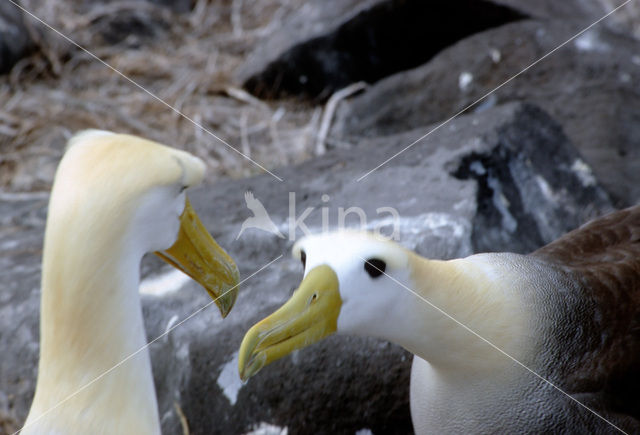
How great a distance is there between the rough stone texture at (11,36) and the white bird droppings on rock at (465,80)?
3.28 meters

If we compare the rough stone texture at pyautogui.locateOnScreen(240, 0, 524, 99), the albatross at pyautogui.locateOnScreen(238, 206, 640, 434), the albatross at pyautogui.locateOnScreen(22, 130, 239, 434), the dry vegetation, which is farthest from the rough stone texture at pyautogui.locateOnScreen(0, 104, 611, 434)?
the rough stone texture at pyautogui.locateOnScreen(240, 0, 524, 99)

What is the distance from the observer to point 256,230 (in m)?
3.06

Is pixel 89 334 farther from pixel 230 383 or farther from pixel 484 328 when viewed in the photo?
pixel 484 328

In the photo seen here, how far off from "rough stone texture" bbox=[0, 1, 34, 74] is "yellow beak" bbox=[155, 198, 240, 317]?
160 inches

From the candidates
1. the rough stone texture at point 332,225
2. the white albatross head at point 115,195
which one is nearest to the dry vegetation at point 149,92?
the rough stone texture at point 332,225

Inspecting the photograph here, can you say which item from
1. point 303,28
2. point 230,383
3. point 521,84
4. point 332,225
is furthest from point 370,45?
point 230,383

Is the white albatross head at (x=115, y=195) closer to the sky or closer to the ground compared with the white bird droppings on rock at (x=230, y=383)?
closer to the sky

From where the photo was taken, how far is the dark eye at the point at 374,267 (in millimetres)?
1865

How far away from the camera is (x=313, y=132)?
5090 millimetres

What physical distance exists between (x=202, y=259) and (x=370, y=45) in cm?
365

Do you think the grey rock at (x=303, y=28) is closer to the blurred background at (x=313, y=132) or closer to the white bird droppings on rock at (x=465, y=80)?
the blurred background at (x=313, y=132)

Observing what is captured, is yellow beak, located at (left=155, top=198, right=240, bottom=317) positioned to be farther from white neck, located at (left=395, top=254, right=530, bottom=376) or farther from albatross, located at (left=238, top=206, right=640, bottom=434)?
white neck, located at (left=395, top=254, right=530, bottom=376)

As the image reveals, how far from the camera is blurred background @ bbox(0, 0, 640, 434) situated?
2.54 m

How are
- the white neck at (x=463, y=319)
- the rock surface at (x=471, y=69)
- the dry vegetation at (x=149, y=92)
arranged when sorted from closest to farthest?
1. the white neck at (x=463, y=319)
2. the rock surface at (x=471, y=69)
3. the dry vegetation at (x=149, y=92)
